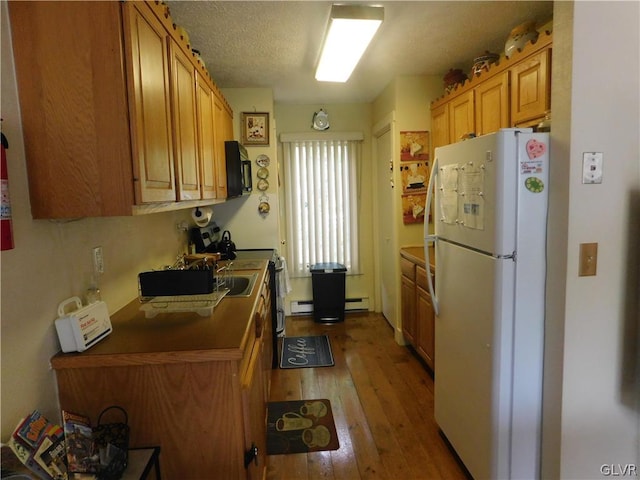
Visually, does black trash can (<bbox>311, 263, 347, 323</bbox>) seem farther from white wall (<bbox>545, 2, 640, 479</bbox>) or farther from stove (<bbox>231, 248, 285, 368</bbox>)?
Answer: white wall (<bbox>545, 2, 640, 479</bbox>)

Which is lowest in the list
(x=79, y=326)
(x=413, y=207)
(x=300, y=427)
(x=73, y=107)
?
(x=300, y=427)

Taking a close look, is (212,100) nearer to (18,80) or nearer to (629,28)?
(18,80)

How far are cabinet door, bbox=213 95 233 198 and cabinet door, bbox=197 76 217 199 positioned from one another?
0.36 feet

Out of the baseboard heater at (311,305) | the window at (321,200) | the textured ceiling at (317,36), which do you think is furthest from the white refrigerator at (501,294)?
the baseboard heater at (311,305)

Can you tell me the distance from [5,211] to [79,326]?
472mm

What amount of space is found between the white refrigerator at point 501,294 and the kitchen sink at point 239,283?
1.15 m


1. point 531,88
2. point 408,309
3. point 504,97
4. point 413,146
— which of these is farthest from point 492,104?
point 408,309

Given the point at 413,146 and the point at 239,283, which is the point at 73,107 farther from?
the point at 413,146

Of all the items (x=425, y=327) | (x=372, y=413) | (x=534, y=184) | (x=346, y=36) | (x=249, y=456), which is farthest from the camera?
(x=425, y=327)

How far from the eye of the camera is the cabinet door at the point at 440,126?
3.11m

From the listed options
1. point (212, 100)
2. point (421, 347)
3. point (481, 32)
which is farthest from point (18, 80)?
point (421, 347)

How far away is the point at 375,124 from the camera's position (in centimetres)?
421

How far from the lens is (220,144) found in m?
2.84

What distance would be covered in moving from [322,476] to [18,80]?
212 cm
